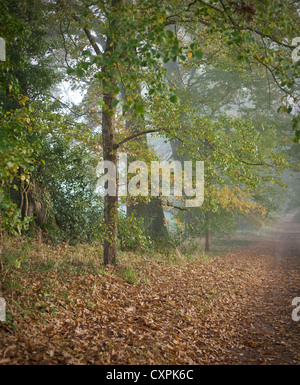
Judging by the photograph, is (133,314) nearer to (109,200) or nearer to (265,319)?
(109,200)

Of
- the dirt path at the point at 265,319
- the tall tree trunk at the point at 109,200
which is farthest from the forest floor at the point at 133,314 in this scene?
the tall tree trunk at the point at 109,200

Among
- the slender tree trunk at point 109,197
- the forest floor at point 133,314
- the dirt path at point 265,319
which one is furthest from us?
the slender tree trunk at point 109,197

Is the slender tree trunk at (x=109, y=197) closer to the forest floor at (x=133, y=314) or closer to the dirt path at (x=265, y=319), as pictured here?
the forest floor at (x=133, y=314)

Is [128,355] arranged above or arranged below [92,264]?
below

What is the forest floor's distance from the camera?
5.14m

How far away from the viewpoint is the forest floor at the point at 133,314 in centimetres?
514

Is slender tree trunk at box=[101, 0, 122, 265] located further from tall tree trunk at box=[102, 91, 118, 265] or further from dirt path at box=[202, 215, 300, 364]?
dirt path at box=[202, 215, 300, 364]

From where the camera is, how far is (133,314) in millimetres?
6680

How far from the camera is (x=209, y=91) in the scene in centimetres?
2002

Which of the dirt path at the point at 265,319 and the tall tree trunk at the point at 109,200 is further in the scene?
the tall tree trunk at the point at 109,200

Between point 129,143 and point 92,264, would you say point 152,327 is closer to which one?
point 92,264

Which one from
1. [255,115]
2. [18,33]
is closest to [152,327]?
[18,33]

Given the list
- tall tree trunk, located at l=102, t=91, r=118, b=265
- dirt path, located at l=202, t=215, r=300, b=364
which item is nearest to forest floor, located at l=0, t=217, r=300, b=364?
dirt path, located at l=202, t=215, r=300, b=364

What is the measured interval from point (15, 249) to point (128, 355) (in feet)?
15.5
